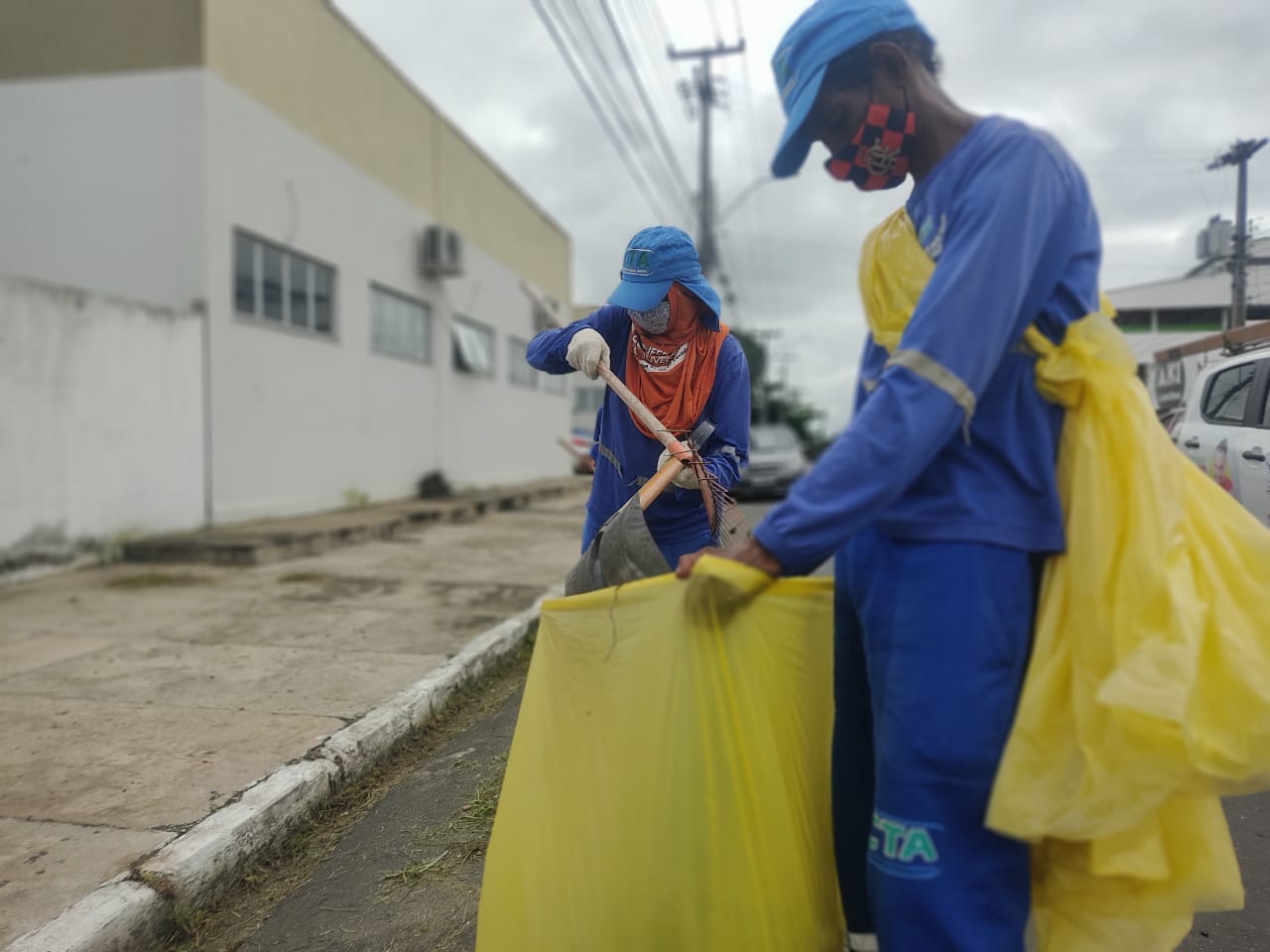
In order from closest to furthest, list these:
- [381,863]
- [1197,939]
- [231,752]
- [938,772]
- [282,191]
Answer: [938,772] < [1197,939] < [381,863] < [231,752] < [282,191]

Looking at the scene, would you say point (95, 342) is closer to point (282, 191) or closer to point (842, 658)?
point (282, 191)

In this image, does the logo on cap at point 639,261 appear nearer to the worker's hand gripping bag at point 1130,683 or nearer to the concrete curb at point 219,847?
the concrete curb at point 219,847

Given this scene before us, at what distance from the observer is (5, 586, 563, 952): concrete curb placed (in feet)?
7.22

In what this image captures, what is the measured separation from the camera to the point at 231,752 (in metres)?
3.39

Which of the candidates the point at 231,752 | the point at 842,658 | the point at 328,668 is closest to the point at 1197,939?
the point at 842,658

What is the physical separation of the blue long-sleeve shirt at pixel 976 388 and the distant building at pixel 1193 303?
0.19 metres

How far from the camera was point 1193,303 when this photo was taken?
55.0ft

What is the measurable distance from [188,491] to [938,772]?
8890 mm

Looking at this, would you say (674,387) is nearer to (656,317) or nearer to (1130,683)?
(656,317)

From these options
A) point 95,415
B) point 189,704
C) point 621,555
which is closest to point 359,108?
point 95,415

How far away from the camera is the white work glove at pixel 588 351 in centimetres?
259

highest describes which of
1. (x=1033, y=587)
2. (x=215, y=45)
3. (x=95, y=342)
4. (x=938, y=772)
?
(x=215, y=45)

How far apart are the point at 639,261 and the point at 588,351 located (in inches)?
11.5

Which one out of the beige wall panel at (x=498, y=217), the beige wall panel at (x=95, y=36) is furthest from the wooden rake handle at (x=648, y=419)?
the beige wall panel at (x=498, y=217)
